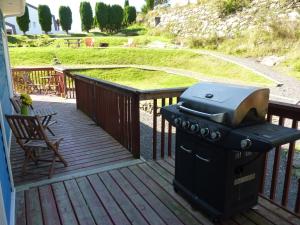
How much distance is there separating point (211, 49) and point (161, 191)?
17.4 m

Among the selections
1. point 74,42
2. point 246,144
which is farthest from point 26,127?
point 74,42

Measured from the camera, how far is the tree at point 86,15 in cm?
3167

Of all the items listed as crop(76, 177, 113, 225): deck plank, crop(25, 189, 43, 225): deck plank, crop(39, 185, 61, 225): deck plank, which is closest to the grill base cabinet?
crop(76, 177, 113, 225): deck plank

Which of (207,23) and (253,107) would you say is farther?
(207,23)

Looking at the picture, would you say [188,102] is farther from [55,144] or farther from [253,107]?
[55,144]

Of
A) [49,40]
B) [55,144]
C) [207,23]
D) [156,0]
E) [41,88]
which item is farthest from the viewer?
[156,0]

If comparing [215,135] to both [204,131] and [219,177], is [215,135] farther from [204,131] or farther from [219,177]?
Result: [219,177]

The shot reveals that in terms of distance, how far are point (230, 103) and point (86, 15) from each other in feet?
107

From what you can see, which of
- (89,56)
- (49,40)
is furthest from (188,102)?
(49,40)

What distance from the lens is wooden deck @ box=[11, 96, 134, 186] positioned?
11.6ft

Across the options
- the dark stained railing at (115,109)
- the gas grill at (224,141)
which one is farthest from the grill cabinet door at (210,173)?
the dark stained railing at (115,109)

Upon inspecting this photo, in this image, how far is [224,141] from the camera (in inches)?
83.7

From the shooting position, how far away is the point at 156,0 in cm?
3381

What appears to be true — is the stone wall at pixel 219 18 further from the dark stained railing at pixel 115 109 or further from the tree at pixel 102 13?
the dark stained railing at pixel 115 109
